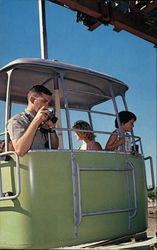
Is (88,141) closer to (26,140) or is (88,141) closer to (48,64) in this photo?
(48,64)

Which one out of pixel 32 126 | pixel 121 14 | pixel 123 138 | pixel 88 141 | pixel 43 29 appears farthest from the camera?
pixel 121 14

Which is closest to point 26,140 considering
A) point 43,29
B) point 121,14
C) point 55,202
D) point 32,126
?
point 32,126

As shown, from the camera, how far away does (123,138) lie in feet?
13.5

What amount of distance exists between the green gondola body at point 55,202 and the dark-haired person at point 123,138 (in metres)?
0.28

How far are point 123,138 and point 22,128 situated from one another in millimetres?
1332

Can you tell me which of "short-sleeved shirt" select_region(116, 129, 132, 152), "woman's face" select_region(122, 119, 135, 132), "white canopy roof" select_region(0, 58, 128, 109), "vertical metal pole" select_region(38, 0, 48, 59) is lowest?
"short-sleeved shirt" select_region(116, 129, 132, 152)

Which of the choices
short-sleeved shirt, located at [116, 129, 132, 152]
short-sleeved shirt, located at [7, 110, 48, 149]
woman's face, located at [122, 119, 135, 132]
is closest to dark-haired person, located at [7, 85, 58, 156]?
short-sleeved shirt, located at [7, 110, 48, 149]

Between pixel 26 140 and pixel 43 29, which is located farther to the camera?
pixel 43 29

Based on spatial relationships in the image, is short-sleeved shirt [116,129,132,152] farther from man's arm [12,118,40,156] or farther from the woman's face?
man's arm [12,118,40,156]

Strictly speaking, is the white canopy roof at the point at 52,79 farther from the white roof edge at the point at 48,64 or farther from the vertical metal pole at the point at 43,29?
the vertical metal pole at the point at 43,29

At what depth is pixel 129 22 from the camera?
5723 millimetres

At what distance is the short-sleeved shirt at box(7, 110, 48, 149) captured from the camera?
3.37 m

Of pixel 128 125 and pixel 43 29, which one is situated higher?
pixel 43 29

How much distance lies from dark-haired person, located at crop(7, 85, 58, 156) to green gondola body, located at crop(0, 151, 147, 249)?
0.16m
